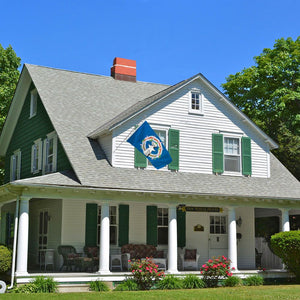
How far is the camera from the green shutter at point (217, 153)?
66.8ft

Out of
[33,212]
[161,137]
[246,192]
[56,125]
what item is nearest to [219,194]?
[246,192]

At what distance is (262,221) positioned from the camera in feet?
80.0

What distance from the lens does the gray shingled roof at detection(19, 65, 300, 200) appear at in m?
17.5

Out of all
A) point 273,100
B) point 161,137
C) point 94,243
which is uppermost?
point 273,100

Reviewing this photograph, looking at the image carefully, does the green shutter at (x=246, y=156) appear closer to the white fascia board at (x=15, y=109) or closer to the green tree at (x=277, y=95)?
the green tree at (x=277, y=95)

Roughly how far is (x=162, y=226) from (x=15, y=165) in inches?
353

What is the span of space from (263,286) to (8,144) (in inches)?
605

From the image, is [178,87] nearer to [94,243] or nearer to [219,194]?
[219,194]

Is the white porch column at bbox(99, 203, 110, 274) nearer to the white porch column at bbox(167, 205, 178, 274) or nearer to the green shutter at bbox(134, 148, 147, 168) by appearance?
the white porch column at bbox(167, 205, 178, 274)

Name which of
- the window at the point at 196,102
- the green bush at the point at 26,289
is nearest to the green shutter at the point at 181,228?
the window at the point at 196,102

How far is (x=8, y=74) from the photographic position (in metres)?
32.1

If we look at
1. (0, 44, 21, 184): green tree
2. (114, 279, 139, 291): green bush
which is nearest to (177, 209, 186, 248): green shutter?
(114, 279, 139, 291): green bush

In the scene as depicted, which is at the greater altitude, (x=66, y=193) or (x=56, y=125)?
(x=56, y=125)

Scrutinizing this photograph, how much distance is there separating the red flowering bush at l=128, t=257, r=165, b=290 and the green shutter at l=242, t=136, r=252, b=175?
6242mm
